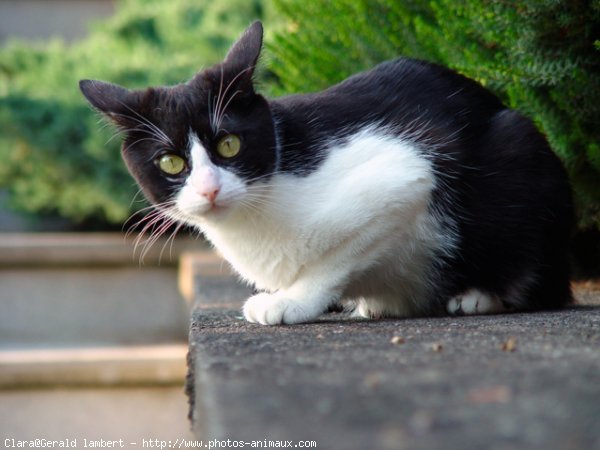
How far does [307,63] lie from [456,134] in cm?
67

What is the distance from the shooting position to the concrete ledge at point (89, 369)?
321 cm

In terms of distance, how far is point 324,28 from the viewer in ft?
7.64

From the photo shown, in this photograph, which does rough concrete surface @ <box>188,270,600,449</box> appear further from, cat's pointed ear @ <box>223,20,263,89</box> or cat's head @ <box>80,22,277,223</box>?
cat's pointed ear @ <box>223,20,263,89</box>

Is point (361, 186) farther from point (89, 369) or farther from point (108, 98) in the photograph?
point (89, 369)

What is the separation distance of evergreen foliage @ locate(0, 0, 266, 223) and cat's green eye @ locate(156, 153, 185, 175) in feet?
8.28

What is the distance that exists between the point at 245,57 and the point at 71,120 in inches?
115

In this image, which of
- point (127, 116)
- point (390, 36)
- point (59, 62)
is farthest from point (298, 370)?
point (59, 62)

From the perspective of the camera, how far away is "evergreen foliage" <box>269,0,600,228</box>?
1.75m

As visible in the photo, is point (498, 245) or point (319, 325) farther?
point (498, 245)

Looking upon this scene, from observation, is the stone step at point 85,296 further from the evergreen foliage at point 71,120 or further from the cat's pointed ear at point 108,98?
the cat's pointed ear at point 108,98

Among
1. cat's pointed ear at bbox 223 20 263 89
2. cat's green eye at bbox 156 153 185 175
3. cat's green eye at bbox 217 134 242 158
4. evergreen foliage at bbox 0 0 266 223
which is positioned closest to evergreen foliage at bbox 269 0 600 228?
cat's pointed ear at bbox 223 20 263 89

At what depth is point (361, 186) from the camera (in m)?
1.69

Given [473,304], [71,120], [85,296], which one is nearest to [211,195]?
[473,304]

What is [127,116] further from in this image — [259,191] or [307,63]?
[307,63]
